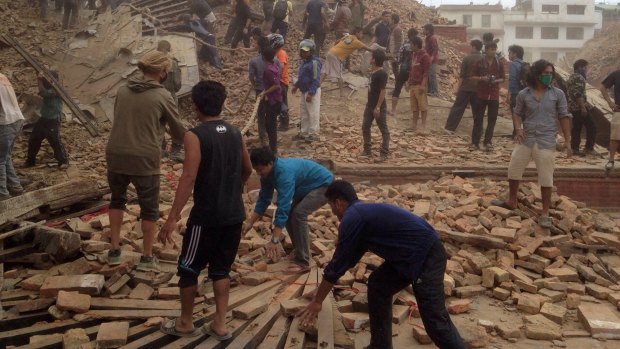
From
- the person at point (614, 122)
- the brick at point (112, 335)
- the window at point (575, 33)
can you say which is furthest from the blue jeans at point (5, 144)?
the window at point (575, 33)

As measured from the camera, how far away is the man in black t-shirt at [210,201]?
3590 mm

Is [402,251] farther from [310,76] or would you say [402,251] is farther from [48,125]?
[48,125]

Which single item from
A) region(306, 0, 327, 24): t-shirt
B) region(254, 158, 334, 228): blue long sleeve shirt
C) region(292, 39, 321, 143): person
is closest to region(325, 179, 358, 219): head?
region(254, 158, 334, 228): blue long sleeve shirt

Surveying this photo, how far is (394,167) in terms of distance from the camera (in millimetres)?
8625

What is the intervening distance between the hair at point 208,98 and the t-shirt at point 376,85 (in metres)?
5.46

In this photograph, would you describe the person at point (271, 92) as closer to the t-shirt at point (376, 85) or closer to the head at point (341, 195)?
the t-shirt at point (376, 85)

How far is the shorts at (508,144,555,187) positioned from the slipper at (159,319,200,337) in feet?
14.6

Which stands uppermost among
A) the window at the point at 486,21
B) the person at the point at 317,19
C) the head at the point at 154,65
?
the window at the point at 486,21

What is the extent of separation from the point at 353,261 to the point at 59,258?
8.24 ft

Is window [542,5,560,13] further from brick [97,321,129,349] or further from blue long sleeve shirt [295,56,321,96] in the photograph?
brick [97,321,129,349]

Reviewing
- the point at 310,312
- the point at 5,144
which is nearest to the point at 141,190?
the point at 310,312

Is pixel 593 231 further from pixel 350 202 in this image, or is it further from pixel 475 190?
pixel 350 202

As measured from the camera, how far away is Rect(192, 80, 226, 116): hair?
143 inches

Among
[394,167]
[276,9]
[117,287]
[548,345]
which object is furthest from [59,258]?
[276,9]
